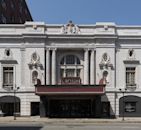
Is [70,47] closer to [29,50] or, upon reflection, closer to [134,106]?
[29,50]

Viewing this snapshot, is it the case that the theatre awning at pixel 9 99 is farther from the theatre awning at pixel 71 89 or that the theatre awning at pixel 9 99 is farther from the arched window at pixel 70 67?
the arched window at pixel 70 67

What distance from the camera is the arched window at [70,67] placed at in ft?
209

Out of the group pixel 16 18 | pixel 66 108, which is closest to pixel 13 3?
pixel 16 18

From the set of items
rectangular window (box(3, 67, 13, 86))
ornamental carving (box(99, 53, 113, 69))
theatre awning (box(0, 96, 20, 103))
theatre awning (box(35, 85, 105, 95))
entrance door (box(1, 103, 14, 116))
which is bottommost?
entrance door (box(1, 103, 14, 116))

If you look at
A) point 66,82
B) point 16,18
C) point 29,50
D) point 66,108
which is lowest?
point 66,108

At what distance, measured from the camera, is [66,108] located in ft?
208

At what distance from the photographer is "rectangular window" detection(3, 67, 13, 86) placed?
62.8 meters

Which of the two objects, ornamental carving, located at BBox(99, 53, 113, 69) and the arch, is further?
the arch

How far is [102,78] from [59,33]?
29.7 feet

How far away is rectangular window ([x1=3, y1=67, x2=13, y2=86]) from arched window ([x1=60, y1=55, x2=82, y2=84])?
7.33m

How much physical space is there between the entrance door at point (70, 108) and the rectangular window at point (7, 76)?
6.87m

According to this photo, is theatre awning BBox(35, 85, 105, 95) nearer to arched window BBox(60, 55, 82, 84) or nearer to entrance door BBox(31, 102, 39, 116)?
entrance door BBox(31, 102, 39, 116)

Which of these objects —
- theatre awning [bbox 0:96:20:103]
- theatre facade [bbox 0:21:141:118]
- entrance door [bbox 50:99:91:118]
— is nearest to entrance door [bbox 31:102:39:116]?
theatre facade [bbox 0:21:141:118]

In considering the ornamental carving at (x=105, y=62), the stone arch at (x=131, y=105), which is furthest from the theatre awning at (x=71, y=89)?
the stone arch at (x=131, y=105)
